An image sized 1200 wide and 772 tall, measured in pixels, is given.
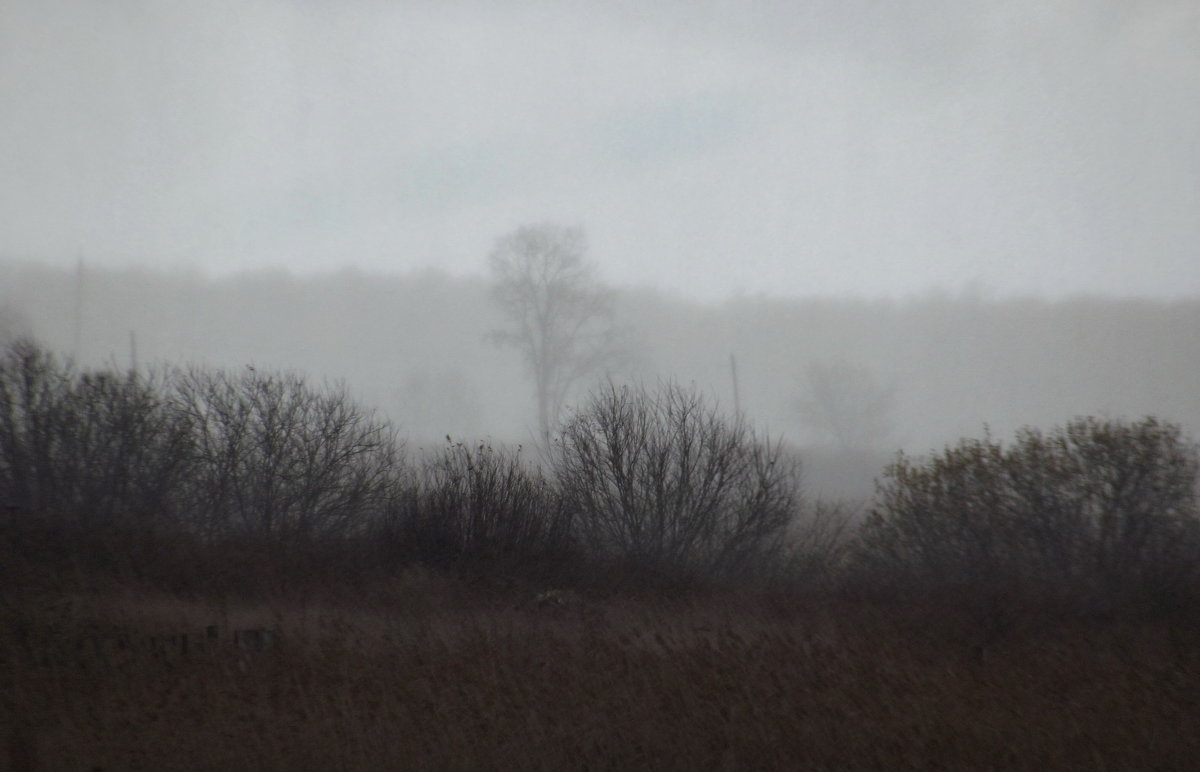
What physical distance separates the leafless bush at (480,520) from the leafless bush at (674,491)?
858 millimetres

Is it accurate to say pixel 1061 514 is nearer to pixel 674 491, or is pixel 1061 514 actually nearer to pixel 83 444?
pixel 674 491

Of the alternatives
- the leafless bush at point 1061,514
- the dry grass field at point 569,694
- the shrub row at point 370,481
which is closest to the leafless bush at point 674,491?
the shrub row at point 370,481

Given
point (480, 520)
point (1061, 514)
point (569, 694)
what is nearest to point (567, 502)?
point (480, 520)

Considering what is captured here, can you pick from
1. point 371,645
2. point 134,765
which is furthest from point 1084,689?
point 134,765

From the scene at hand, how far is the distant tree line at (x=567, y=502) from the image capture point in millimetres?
13875

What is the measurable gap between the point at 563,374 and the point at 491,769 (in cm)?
3399

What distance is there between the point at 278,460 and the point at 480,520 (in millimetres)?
5238

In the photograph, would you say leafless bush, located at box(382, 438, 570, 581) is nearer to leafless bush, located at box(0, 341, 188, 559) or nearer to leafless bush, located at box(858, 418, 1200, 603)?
Answer: leafless bush, located at box(0, 341, 188, 559)

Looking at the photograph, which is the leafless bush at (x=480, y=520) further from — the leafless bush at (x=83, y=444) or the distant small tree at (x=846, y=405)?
the distant small tree at (x=846, y=405)

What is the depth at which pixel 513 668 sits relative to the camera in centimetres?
898

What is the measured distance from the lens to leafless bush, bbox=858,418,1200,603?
13.5m

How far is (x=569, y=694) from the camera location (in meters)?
8.12

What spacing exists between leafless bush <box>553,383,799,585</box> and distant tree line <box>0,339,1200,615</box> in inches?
1.8

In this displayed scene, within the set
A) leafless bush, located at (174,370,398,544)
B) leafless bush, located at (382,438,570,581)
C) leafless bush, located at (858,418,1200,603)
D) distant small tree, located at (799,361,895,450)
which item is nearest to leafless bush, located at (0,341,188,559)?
leafless bush, located at (174,370,398,544)
